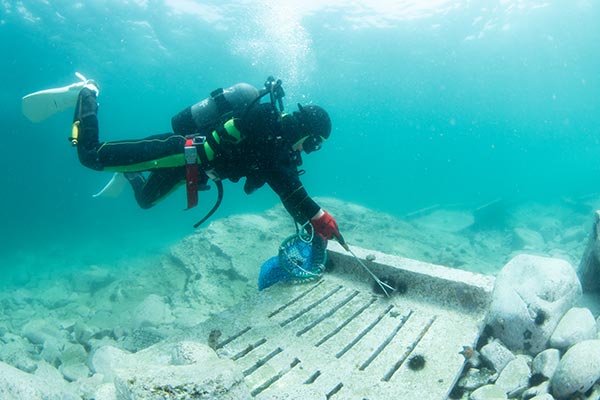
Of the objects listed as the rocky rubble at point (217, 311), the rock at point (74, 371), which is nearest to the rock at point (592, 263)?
the rocky rubble at point (217, 311)

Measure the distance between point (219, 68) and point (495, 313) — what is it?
42.8m

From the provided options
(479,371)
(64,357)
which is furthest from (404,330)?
(64,357)

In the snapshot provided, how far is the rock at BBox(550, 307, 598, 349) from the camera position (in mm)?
3383

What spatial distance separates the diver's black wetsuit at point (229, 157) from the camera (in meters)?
4.35

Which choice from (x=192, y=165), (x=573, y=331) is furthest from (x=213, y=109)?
(x=573, y=331)

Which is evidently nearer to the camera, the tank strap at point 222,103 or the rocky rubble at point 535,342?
the rocky rubble at point 535,342

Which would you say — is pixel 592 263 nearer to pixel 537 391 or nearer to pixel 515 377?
pixel 515 377

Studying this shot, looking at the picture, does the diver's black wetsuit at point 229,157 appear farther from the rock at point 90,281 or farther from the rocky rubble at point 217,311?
the rock at point 90,281

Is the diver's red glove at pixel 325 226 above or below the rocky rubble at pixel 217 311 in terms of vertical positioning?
above

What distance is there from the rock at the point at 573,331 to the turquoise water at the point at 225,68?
25205mm

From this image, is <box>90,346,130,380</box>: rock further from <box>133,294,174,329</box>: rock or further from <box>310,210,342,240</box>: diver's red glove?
<box>133,294,174,329</box>: rock

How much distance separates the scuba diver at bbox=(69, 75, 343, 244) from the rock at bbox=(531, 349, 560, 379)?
2.22 metres

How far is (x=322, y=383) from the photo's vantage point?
Result: 9.96 feet

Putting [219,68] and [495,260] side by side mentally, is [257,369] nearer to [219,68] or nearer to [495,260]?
[495,260]
